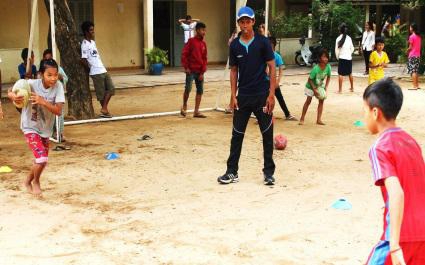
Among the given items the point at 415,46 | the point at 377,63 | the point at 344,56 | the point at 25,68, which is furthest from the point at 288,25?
the point at 25,68

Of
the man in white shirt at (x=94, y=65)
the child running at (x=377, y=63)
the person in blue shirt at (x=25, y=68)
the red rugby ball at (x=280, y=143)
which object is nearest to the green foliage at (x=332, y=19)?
the child running at (x=377, y=63)

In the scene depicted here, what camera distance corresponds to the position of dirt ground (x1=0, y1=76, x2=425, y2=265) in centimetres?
452

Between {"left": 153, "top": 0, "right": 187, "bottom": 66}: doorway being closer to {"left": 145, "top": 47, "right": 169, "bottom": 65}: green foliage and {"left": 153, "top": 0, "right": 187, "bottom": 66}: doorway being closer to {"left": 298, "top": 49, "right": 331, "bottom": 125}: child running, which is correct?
{"left": 145, "top": 47, "right": 169, "bottom": 65}: green foliage

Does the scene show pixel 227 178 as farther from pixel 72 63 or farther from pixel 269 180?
pixel 72 63

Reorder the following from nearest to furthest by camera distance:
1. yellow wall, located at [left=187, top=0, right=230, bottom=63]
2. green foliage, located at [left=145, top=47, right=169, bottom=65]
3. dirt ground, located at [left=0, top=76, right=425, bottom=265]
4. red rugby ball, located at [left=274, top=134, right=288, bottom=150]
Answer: dirt ground, located at [left=0, top=76, right=425, bottom=265] < red rugby ball, located at [left=274, top=134, right=288, bottom=150] < green foliage, located at [left=145, top=47, right=169, bottom=65] < yellow wall, located at [left=187, top=0, right=230, bottom=63]

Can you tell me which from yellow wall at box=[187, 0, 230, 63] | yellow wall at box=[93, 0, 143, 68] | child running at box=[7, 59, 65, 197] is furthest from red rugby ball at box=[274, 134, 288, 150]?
yellow wall at box=[187, 0, 230, 63]

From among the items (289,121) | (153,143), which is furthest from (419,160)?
(289,121)

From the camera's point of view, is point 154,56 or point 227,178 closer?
point 227,178

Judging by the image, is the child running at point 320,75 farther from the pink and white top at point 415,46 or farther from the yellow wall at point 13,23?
the yellow wall at point 13,23

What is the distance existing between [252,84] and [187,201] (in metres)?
1.44

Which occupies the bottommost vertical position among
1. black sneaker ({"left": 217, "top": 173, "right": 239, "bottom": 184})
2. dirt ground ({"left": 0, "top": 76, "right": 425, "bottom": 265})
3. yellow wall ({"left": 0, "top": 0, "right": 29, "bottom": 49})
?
dirt ground ({"left": 0, "top": 76, "right": 425, "bottom": 265})

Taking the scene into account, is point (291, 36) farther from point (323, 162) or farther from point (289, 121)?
point (323, 162)

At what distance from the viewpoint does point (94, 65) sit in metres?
10.2

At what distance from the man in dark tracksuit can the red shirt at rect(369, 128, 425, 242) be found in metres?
3.56
